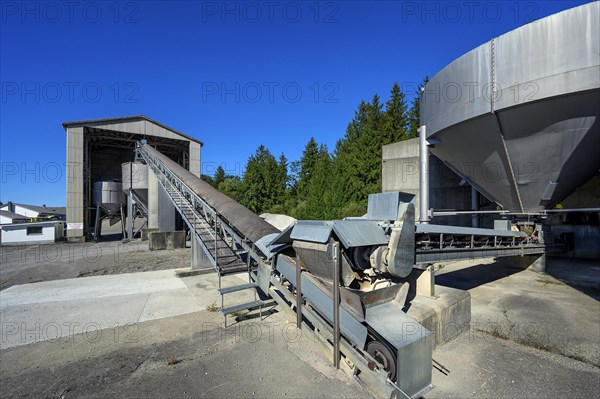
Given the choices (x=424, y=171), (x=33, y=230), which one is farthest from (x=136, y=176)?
(x=424, y=171)

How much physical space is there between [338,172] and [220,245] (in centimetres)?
2298

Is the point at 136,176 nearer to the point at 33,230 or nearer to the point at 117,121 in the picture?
the point at 117,121

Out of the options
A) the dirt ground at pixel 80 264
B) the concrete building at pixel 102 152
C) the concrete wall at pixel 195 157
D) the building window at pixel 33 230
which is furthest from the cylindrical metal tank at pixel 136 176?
the building window at pixel 33 230

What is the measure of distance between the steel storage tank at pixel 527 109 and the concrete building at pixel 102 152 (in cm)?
Answer: 1674

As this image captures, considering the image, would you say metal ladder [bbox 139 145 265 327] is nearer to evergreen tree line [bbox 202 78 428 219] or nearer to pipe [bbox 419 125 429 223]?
pipe [bbox 419 125 429 223]

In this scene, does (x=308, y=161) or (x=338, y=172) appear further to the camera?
(x=308, y=161)

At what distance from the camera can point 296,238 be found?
11.9 ft

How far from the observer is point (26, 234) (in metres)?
21.5

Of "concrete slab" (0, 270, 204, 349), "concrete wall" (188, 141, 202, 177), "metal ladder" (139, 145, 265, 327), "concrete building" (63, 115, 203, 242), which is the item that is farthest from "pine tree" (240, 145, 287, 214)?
"concrete slab" (0, 270, 204, 349)

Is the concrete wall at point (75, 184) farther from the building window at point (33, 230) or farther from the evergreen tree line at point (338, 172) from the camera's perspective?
the evergreen tree line at point (338, 172)

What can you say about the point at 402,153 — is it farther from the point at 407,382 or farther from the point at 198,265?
the point at 407,382

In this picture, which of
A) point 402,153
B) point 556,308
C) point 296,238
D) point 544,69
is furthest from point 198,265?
point 402,153

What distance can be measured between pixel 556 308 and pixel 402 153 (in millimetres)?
12924

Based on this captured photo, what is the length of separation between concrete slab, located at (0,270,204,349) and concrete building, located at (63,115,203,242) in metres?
8.79
